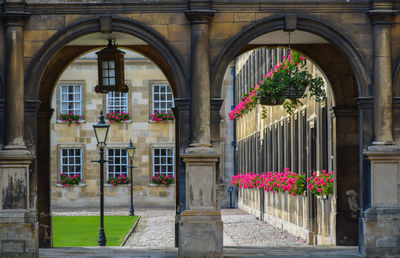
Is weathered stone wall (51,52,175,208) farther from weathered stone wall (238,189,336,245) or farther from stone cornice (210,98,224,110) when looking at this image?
stone cornice (210,98,224,110)

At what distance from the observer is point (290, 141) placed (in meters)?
23.4

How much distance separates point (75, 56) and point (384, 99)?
6.11 meters

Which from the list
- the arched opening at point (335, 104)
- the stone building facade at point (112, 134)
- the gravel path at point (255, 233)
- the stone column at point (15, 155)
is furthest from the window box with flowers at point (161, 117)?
the stone column at point (15, 155)

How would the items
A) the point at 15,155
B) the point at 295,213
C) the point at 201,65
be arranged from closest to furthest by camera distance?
the point at 15,155
the point at 201,65
the point at 295,213

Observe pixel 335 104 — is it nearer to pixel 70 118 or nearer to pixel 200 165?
pixel 200 165

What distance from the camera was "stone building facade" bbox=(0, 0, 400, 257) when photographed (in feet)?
40.2

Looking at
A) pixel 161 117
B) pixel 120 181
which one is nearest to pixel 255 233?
pixel 120 181

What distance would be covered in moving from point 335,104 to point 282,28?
320 cm

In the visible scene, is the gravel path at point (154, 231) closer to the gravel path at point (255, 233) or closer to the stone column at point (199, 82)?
the gravel path at point (255, 233)

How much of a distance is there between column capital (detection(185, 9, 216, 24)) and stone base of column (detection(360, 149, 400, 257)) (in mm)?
3017

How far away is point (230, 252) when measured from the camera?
13.4 m

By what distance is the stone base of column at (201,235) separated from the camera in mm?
12078

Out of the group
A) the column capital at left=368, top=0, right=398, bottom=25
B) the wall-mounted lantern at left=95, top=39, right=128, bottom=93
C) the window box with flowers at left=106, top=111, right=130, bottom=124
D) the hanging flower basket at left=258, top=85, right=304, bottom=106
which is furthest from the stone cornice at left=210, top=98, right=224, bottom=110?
the window box with flowers at left=106, top=111, right=130, bottom=124

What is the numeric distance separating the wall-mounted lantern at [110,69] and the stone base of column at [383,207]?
4152 millimetres
